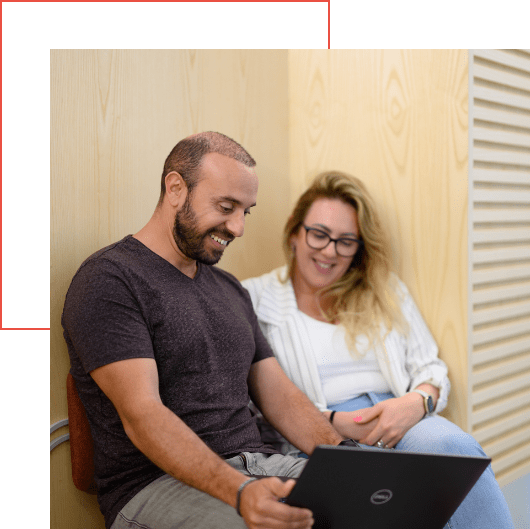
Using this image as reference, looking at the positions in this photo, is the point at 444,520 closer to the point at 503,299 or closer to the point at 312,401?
the point at 312,401

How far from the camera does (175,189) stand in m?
1.47

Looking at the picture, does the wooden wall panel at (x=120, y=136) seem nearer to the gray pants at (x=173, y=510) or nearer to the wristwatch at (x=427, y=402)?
the gray pants at (x=173, y=510)

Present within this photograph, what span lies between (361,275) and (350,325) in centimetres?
23

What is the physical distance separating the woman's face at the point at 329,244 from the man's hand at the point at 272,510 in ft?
3.34

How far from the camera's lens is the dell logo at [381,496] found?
1.07 metres

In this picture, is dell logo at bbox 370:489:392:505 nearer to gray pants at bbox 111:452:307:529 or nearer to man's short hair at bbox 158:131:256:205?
gray pants at bbox 111:452:307:529

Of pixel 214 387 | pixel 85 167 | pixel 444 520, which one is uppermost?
pixel 85 167

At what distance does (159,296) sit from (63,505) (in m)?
0.69

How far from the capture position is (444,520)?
1232 millimetres

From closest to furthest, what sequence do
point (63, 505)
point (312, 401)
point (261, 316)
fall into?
1. point (63, 505)
2. point (312, 401)
3. point (261, 316)

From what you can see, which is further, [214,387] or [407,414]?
[407,414]

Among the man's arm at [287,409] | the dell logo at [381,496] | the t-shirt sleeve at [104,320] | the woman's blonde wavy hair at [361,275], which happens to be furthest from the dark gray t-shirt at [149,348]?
the woman's blonde wavy hair at [361,275]

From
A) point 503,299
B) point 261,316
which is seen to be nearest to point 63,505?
point 261,316

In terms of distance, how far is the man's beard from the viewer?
143 centimetres
